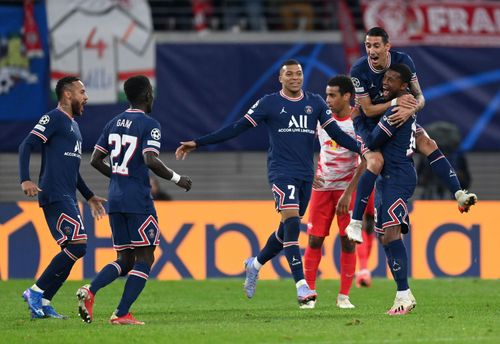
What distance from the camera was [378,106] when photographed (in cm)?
1126

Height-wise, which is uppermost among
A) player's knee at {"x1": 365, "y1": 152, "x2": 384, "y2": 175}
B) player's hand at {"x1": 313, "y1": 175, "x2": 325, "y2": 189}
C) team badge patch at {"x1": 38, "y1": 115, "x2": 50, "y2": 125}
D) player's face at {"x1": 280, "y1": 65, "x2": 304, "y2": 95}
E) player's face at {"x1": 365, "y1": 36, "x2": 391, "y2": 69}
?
player's face at {"x1": 365, "y1": 36, "x2": 391, "y2": 69}

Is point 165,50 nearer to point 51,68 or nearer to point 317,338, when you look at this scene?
point 51,68

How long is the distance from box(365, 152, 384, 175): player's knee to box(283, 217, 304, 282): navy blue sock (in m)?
0.98

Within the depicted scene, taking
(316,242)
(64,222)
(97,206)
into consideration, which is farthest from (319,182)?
(64,222)

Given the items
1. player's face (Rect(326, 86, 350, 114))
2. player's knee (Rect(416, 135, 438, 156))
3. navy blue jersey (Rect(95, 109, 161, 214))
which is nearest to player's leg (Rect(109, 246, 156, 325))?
navy blue jersey (Rect(95, 109, 161, 214))

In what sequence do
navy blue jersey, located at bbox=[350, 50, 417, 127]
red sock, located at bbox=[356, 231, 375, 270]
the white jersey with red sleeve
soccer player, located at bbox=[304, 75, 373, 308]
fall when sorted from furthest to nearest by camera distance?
red sock, located at bbox=[356, 231, 375, 270]
the white jersey with red sleeve
soccer player, located at bbox=[304, 75, 373, 308]
navy blue jersey, located at bbox=[350, 50, 417, 127]

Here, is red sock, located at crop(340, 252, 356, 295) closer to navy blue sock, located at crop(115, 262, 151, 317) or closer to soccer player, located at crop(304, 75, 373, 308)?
soccer player, located at crop(304, 75, 373, 308)

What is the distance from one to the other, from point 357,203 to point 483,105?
1059cm

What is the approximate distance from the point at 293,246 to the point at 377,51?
6.62 feet

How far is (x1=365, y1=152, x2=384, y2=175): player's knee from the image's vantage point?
11117mm

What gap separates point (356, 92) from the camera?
11.4 metres

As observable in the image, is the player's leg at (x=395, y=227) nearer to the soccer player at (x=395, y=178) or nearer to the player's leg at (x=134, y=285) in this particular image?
the soccer player at (x=395, y=178)

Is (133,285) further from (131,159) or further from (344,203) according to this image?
(344,203)

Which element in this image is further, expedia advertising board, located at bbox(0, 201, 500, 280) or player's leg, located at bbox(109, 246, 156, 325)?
expedia advertising board, located at bbox(0, 201, 500, 280)
